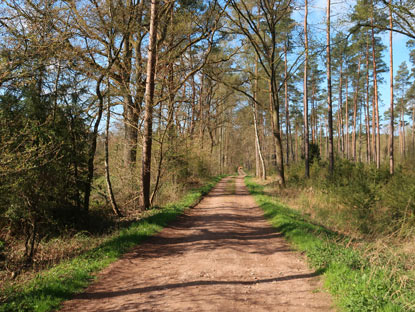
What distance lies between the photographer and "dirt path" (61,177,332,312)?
3873 millimetres

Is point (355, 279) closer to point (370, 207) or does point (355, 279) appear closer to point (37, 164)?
point (37, 164)

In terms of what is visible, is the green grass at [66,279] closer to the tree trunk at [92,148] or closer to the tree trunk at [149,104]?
the tree trunk at [92,148]

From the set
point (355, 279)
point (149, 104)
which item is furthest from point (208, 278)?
point (149, 104)

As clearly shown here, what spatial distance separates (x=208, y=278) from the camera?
15.7 ft

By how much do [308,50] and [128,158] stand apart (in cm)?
1123

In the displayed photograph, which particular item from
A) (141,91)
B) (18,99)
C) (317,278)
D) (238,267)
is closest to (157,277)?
(238,267)

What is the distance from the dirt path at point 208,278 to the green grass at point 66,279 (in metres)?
0.21

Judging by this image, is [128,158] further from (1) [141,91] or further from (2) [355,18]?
(2) [355,18]

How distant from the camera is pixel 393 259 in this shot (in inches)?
191

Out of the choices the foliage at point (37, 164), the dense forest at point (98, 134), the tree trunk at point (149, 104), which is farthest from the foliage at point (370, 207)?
the foliage at point (37, 164)

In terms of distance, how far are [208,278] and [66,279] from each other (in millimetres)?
2330

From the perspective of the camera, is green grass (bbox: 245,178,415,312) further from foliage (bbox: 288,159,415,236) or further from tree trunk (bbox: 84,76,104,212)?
tree trunk (bbox: 84,76,104,212)

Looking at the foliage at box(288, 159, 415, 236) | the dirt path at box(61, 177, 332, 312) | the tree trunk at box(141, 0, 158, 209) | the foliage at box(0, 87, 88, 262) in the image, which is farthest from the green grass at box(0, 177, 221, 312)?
the foliage at box(288, 159, 415, 236)

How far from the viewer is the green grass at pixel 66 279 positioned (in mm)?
3808
